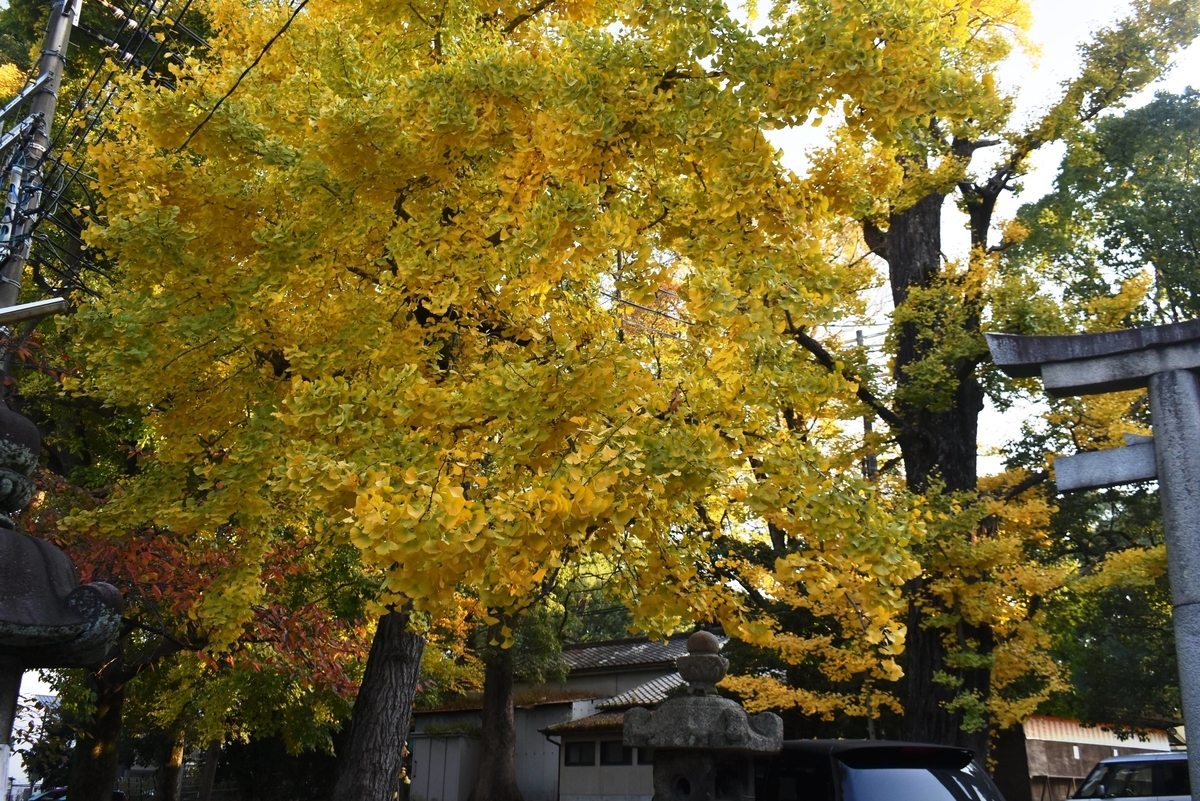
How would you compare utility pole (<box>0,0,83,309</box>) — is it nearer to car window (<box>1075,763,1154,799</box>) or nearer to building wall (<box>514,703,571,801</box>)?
car window (<box>1075,763,1154,799</box>)

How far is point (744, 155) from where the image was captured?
5.29 m

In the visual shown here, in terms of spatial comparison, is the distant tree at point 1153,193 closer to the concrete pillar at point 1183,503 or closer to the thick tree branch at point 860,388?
the thick tree branch at point 860,388

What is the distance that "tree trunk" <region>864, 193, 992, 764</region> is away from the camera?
9.26 metres

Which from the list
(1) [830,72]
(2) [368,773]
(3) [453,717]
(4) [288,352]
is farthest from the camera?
(3) [453,717]

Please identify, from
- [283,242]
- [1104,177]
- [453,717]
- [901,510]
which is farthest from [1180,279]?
[453,717]

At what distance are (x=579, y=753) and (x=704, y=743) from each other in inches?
726

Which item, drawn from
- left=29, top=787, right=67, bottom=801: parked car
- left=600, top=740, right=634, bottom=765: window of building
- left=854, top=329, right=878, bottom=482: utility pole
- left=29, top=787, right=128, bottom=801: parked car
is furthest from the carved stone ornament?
left=29, top=787, right=67, bottom=801: parked car

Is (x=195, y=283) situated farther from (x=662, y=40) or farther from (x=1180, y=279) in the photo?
(x=1180, y=279)

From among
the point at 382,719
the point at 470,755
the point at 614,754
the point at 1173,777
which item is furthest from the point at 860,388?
the point at 470,755

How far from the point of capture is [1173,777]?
10.4 meters

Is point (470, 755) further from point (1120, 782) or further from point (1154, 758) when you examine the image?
point (1154, 758)

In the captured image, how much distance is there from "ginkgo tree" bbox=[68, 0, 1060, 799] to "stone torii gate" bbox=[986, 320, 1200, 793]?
4.07ft

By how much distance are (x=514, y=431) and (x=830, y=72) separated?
9.36ft

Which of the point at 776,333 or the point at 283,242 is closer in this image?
the point at 776,333
